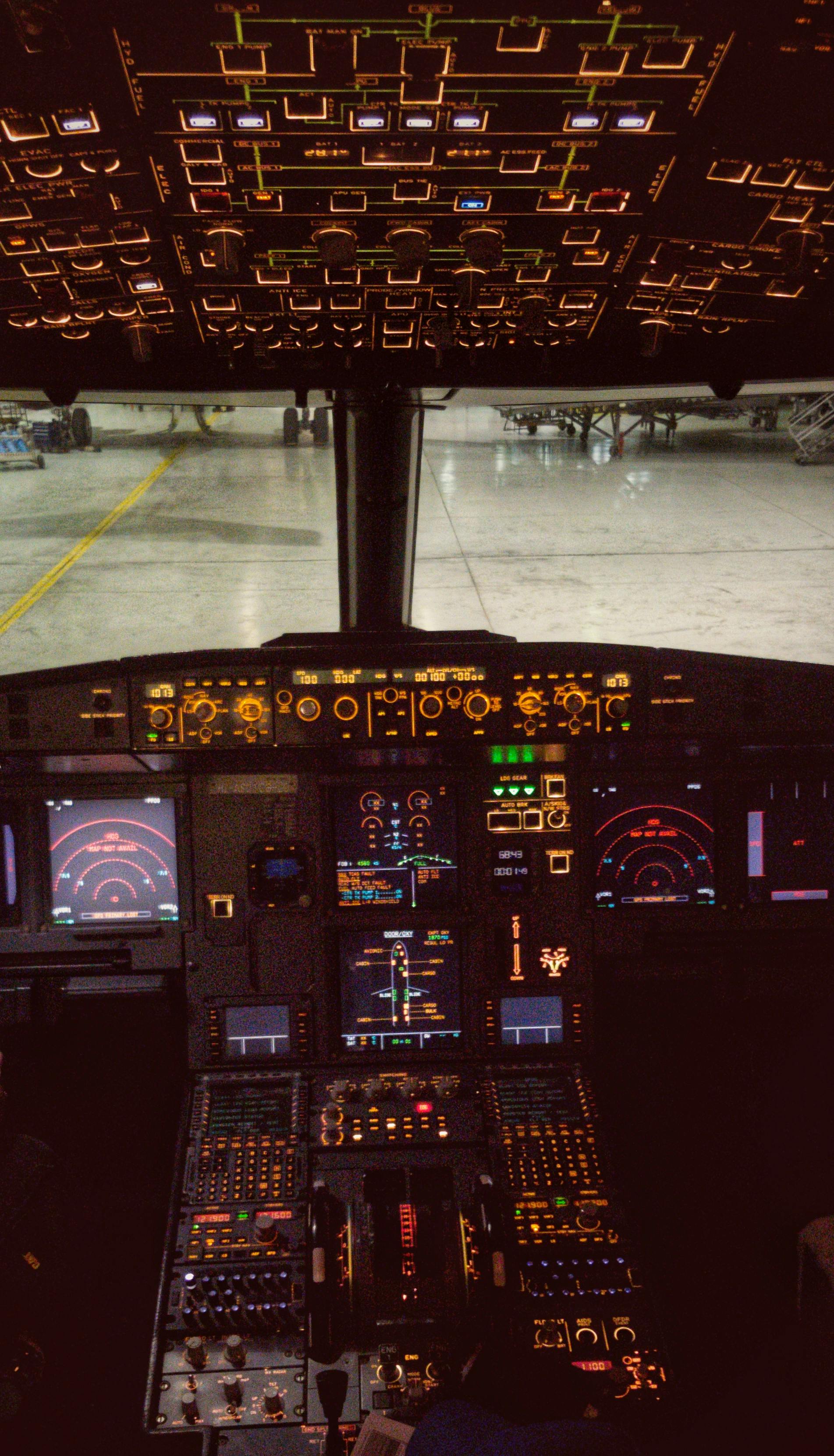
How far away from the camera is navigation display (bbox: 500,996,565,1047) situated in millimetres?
2576

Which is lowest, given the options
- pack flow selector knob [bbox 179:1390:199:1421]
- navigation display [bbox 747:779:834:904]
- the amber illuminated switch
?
pack flow selector knob [bbox 179:1390:199:1421]

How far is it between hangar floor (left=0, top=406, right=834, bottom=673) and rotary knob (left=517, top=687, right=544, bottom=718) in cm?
419

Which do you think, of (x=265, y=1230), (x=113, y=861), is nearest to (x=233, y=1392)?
(x=265, y=1230)

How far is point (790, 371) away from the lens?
246 centimetres

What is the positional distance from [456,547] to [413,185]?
7862 mm

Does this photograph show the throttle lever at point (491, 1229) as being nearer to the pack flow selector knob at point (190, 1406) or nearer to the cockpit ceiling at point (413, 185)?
the pack flow selector knob at point (190, 1406)

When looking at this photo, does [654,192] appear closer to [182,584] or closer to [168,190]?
[168,190]

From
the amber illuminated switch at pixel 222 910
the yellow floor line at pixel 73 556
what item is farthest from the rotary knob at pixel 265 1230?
the yellow floor line at pixel 73 556

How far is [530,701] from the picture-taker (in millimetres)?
2424

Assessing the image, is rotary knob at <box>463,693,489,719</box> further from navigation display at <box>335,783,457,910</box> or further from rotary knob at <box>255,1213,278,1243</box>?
rotary knob at <box>255,1213,278,1243</box>

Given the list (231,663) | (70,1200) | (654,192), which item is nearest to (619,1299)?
(70,1200)

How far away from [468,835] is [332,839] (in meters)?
0.34

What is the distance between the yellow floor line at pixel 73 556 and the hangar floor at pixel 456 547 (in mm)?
35

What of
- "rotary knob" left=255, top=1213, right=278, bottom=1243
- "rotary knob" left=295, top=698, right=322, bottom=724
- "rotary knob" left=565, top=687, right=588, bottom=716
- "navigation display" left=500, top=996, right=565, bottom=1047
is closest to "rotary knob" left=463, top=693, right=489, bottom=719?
"rotary knob" left=565, top=687, right=588, bottom=716
